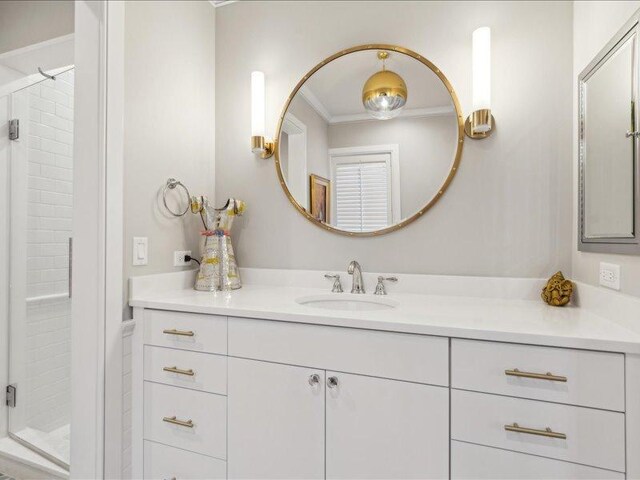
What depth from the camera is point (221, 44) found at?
2.03 metres

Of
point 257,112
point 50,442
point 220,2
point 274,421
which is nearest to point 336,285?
point 274,421

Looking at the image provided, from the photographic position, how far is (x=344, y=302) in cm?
164

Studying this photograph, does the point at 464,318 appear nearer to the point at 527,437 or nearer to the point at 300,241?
the point at 527,437

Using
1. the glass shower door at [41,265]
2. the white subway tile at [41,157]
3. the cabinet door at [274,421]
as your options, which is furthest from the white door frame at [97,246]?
the white subway tile at [41,157]

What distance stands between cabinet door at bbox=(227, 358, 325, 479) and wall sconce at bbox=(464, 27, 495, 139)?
3.94ft

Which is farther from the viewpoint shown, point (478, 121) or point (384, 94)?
point (384, 94)

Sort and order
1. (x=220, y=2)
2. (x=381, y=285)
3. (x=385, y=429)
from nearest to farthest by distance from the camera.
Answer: (x=385, y=429) < (x=381, y=285) < (x=220, y=2)

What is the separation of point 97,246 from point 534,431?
1590mm

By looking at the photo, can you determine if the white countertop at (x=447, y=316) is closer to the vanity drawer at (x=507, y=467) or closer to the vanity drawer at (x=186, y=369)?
the vanity drawer at (x=186, y=369)

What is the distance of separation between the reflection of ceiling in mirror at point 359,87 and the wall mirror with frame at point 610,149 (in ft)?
1.70

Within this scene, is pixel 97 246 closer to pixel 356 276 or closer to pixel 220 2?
pixel 356 276

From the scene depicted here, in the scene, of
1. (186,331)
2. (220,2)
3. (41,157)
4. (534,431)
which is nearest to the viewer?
(534,431)

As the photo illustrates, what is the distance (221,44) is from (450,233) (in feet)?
5.42

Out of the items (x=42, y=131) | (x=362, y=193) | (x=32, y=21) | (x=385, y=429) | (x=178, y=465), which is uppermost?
(x=32, y=21)
